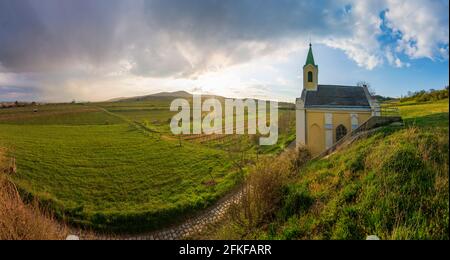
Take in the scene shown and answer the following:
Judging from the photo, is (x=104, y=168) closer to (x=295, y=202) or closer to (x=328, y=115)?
(x=295, y=202)

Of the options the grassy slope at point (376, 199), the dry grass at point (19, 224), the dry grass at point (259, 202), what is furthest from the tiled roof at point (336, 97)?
the dry grass at point (19, 224)

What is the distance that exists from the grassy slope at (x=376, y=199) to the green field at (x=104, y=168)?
5.26 feet

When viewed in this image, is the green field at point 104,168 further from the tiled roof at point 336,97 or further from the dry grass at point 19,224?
the tiled roof at point 336,97

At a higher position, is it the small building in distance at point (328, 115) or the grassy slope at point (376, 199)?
the small building in distance at point (328, 115)

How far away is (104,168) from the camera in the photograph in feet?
30.4

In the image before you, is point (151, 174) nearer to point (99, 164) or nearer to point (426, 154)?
point (99, 164)

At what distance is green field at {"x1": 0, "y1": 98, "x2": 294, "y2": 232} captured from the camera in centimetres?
702

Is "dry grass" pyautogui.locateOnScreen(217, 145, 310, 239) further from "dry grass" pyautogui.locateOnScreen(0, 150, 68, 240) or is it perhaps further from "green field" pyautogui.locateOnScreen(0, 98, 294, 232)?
"dry grass" pyautogui.locateOnScreen(0, 150, 68, 240)

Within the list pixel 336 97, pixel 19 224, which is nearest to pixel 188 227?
pixel 19 224

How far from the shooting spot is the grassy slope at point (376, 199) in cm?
305

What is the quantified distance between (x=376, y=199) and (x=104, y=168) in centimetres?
904

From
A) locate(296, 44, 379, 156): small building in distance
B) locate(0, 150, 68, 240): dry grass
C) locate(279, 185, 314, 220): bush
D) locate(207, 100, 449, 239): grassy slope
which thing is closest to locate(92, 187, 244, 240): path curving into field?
locate(279, 185, 314, 220): bush
